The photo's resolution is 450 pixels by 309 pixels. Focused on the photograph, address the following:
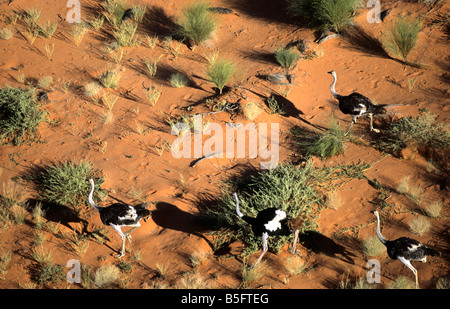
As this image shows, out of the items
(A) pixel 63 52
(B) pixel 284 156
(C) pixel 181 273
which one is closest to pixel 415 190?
(B) pixel 284 156

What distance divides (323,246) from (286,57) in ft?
18.8

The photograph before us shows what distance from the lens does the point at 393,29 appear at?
37.9ft

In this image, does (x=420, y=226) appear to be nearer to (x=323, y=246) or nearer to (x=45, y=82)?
(x=323, y=246)

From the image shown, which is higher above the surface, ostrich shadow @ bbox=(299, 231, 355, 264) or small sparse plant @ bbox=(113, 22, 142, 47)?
small sparse plant @ bbox=(113, 22, 142, 47)

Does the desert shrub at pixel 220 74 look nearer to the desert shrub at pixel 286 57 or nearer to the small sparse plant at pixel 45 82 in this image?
the desert shrub at pixel 286 57

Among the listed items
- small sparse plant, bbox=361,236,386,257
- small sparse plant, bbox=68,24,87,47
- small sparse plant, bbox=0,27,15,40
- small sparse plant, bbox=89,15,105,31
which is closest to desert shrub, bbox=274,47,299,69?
small sparse plant, bbox=361,236,386,257

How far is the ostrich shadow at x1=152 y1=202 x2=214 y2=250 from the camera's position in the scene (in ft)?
27.5

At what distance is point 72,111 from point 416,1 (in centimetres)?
997

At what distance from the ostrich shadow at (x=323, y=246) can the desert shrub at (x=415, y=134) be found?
2.64 meters

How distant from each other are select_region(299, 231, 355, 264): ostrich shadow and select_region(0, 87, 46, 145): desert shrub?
7249mm

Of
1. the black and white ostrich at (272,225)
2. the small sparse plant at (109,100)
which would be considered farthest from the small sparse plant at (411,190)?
the small sparse plant at (109,100)

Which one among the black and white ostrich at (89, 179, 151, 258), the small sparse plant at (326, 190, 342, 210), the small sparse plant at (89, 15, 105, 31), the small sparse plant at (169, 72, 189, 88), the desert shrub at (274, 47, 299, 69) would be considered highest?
the small sparse plant at (89, 15, 105, 31)

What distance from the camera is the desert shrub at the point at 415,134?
872 cm

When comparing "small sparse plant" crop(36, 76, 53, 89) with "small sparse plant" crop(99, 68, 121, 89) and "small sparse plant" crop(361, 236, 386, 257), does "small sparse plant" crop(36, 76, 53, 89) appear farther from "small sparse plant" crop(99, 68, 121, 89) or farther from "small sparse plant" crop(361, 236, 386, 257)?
"small sparse plant" crop(361, 236, 386, 257)
